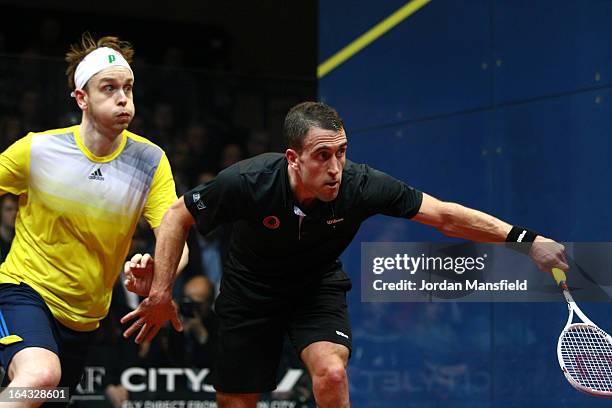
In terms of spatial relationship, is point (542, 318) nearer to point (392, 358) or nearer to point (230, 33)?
point (392, 358)

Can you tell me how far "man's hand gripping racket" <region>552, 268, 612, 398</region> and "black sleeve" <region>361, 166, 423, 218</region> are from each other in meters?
0.65

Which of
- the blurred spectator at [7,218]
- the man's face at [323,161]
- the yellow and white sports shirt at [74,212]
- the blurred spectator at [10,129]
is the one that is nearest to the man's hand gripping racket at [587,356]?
the man's face at [323,161]

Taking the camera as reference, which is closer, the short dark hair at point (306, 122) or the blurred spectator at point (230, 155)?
the short dark hair at point (306, 122)

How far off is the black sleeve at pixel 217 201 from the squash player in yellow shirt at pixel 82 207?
26 centimetres

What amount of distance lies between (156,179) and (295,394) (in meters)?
2.80

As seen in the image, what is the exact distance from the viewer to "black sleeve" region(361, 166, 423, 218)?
3.84m

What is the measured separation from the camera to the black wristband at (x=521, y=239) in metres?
3.72

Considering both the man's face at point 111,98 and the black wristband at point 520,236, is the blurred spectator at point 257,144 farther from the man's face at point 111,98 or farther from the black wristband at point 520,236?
the black wristband at point 520,236

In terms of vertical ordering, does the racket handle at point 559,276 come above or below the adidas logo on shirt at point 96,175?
below

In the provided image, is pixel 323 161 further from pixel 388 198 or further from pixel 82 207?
pixel 82 207

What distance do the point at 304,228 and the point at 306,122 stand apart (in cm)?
40

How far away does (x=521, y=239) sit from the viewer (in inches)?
146

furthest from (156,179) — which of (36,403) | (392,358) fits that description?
(392,358)

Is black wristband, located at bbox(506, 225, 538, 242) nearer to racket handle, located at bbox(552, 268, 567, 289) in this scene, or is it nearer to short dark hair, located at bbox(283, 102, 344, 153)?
racket handle, located at bbox(552, 268, 567, 289)
